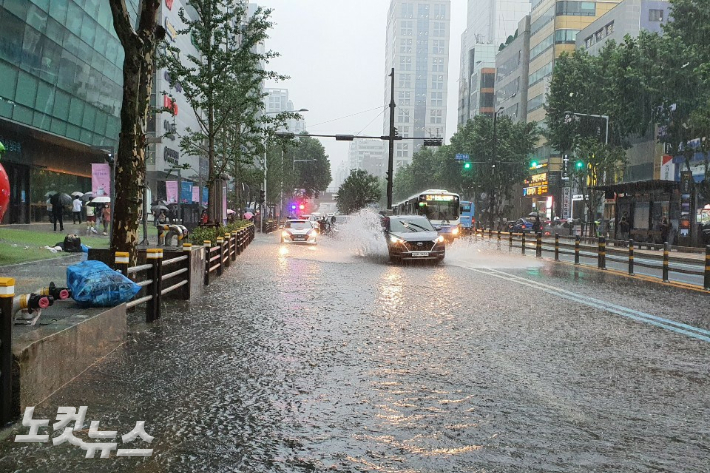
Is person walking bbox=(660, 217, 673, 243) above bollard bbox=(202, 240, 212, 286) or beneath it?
above

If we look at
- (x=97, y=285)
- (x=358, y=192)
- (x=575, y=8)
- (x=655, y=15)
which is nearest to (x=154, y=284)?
(x=97, y=285)

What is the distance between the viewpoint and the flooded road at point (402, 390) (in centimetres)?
396

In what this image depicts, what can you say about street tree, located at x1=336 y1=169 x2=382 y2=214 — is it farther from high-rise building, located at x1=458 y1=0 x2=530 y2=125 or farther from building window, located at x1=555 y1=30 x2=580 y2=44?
high-rise building, located at x1=458 y1=0 x2=530 y2=125

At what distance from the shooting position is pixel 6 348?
14.6 ft

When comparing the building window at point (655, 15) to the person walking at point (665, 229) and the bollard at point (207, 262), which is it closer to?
A: the person walking at point (665, 229)

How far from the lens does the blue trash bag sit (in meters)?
6.75

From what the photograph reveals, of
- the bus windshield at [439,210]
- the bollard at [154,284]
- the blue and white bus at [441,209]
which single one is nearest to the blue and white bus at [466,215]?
the blue and white bus at [441,209]

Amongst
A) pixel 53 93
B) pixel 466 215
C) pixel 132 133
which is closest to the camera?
pixel 132 133

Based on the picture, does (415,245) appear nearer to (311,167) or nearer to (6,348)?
(6,348)

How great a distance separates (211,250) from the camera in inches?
586

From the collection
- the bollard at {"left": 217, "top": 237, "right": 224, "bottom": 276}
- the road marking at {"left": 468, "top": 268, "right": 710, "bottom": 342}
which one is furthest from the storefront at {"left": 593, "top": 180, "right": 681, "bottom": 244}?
the bollard at {"left": 217, "top": 237, "right": 224, "bottom": 276}

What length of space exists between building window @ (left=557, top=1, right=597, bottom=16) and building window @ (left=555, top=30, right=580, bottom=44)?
2236mm

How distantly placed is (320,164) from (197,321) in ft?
329

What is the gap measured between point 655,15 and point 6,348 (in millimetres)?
67662
